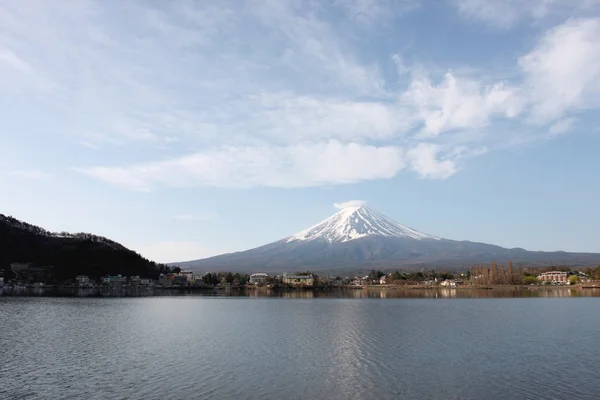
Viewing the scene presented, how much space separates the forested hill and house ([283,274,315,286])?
34595 mm

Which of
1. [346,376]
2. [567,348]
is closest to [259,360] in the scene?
[346,376]

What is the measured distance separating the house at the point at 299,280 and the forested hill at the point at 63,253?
34.6m

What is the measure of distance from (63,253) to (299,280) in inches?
2116

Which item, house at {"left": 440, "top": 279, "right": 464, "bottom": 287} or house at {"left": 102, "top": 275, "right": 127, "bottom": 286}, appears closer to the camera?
house at {"left": 102, "top": 275, "right": 127, "bottom": 286}

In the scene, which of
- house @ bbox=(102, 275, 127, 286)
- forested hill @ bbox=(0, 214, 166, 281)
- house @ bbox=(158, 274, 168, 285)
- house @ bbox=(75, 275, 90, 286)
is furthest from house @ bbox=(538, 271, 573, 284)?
house @ bbox=(75, 275, 90, 286)

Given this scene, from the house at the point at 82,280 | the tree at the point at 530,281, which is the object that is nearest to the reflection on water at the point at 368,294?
the house at the point at 82,280

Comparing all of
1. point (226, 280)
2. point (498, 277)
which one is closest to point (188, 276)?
point (226, 280)

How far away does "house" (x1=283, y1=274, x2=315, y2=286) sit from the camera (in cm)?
11126

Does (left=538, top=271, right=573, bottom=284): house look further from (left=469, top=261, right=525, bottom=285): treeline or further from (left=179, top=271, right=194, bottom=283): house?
(left=179, top=271, right=194, bottom=283): house

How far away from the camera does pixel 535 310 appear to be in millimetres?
39969

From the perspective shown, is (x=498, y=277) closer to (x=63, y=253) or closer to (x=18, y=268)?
(x=63, y=253)

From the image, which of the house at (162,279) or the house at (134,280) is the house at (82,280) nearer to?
the house at (134,280)

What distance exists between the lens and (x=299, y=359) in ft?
61.7

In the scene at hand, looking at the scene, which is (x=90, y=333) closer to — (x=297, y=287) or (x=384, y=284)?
(x=297, y=287)
